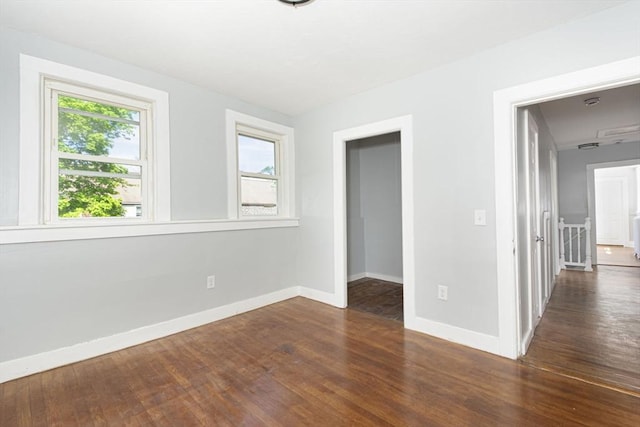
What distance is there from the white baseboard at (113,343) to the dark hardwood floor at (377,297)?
4.22 feet

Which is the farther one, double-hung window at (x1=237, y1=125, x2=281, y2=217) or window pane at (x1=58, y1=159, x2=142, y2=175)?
double-hung window at (x1=237, y1=125, x2=281, y2=217)

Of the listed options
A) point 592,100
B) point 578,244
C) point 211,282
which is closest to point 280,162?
point 211,282

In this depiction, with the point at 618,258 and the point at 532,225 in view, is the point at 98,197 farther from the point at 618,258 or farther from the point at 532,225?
the point at 618,258

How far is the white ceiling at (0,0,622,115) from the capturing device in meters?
1.83

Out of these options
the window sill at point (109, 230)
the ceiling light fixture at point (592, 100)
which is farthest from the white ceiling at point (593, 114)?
the window sill at point (109, 230)

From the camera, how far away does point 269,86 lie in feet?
9.92

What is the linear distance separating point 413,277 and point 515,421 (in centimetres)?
137

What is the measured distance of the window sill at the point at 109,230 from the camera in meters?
2.01

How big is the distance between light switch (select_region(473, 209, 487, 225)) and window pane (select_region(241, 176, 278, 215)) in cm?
246

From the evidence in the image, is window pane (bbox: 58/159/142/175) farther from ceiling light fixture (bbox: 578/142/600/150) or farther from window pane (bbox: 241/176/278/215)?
ceiling light fixture (bbox: 578/142/600/150)

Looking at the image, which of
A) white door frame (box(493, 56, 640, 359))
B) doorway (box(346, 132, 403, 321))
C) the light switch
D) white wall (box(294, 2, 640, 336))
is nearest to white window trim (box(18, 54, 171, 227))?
white wall (box(294, 2, 640, 336))

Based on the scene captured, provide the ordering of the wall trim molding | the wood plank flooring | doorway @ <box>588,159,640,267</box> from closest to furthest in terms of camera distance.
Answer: the wall trim molding, the wood plank flooring, doorway @ <box>588,159,640,267</box>

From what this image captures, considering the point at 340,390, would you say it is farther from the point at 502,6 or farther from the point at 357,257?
the point at 357,257

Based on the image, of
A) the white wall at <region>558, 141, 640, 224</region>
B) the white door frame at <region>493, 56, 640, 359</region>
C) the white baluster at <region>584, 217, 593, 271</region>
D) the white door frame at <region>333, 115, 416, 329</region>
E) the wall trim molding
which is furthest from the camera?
the white wall at <region>558, 141, 640, 224</region>
